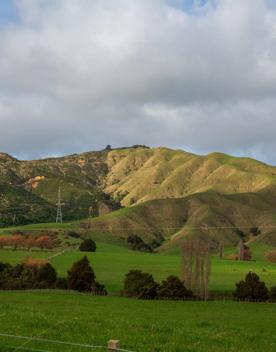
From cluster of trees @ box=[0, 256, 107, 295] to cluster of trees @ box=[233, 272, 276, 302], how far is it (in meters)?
17.8

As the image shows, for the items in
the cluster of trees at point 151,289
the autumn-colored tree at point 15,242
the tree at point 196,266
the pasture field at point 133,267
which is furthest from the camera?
the autumn-colored tree at point 15,242

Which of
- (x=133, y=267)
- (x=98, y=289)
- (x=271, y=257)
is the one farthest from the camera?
(x=271, y=257)

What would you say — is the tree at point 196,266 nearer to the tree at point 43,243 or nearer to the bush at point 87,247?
the bush at point 87,247

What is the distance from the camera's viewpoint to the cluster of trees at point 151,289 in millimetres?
70938

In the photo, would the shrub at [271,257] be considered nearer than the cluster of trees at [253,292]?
No

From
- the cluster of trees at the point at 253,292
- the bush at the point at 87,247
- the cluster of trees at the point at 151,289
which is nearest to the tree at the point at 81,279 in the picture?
the cluster of trees at the point at 151,289

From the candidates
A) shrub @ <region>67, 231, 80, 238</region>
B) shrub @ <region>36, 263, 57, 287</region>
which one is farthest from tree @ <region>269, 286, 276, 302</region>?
shrub @ <region>67, 231, 80, 238</region>

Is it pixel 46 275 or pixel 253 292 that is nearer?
pixel 253 292

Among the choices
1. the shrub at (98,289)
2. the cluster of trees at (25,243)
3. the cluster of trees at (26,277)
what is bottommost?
the shrub at (98,289)

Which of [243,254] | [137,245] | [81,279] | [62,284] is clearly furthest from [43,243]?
[81,279]

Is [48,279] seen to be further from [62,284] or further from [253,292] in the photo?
[253,292]

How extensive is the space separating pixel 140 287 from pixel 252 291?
1482cm

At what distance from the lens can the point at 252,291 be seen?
73.7 meters

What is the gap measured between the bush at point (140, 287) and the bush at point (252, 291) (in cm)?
1155
